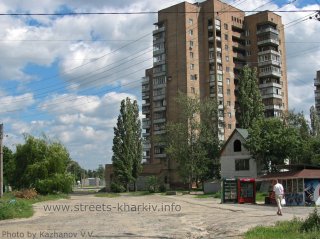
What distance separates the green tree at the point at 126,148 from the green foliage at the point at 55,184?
30.1 m

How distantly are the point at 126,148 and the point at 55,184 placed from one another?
1275 inches

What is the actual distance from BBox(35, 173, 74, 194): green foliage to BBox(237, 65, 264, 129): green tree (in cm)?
3525

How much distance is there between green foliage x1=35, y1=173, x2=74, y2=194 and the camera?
168 ft

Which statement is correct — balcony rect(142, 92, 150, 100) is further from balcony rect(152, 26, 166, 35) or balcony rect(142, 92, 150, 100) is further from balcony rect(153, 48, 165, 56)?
balcony rect(152, 26, 166, 35)

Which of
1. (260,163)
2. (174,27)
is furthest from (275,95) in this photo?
(260,163)

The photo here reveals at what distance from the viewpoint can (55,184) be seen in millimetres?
51875

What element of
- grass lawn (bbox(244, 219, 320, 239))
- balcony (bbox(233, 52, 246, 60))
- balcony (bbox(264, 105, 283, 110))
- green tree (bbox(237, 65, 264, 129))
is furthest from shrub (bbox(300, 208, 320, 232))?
balcony (bbox(233, 52, 246, 60))

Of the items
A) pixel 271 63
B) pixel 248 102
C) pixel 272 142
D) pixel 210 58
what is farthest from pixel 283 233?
pixel 271 63

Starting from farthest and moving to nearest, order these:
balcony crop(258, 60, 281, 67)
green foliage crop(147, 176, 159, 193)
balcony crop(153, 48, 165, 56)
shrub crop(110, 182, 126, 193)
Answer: balcony crop(258, 60, 281, 67), balcony crop(153, 48, 165, 56), shrub crop(110, 182, 126, 193), green foliage crop(147, 176, 159, 193)

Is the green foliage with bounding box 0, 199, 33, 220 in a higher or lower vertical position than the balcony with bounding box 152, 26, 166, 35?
lower

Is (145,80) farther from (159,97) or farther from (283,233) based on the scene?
(283,233)

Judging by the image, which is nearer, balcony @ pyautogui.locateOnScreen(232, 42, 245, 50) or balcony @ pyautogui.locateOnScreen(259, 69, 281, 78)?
balcony @ pyautogui.locateOnScreen(259, 69, 281, 78)

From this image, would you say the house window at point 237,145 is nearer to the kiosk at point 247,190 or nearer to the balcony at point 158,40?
the kiosk at point 247,190

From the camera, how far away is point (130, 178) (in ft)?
273
